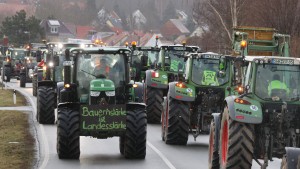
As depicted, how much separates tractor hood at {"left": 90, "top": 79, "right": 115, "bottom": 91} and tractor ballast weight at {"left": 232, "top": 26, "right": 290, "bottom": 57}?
459 inches

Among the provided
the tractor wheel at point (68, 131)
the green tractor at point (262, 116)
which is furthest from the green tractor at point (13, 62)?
the green tractor at point (262, 116)

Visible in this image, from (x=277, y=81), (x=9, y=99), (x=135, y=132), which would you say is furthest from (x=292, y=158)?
(x=9, y=99)

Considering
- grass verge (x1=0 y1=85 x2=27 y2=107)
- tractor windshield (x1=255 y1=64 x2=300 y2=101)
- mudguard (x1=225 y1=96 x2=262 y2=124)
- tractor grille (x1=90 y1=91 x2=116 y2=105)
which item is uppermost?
tractor windshield (x1=255 y1=64 x2=300 y2=101)

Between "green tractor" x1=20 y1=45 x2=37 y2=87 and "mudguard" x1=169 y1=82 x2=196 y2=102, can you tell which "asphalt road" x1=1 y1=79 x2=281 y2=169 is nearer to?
"mudguard" x1=169 y1=82 x2=196 y2=102

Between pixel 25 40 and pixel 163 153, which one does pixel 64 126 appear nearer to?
Answer: pixel 163 153

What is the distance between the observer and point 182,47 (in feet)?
111

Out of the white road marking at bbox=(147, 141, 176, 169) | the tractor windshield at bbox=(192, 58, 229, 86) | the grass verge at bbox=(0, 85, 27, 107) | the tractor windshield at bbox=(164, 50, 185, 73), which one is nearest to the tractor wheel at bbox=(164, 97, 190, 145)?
the white road marking at bbox=(147, 141, 176, 169)

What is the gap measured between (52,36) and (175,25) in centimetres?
2585

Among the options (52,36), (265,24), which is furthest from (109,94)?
(52,36)

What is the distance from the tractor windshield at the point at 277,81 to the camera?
55.2ft

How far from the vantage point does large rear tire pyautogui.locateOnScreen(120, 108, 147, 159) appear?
20.8 meters

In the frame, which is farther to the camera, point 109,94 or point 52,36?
point 52,36

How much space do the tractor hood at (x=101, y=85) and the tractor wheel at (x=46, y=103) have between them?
942 centimetres

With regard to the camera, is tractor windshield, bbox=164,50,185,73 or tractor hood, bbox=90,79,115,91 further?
tractor windshield, bbox=164,50,185,73
